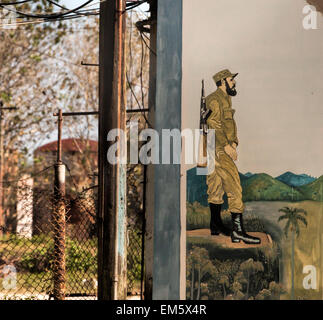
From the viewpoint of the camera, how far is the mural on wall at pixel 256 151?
595 centimetres

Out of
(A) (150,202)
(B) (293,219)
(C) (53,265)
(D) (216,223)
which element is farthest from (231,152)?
(C) (53,265)

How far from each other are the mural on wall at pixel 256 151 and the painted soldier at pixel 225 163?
0.04ft

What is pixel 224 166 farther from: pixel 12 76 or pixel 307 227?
pixel 12 76

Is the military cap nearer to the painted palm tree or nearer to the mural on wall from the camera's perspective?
the mural on wall

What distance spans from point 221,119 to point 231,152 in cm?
40

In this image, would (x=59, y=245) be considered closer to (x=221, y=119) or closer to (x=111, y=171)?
(x=111, y=171)

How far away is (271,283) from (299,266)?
37cm

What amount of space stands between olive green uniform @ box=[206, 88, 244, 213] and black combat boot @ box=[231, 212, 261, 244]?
0.08 meters

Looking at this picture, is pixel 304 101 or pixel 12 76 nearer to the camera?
pixel 304 101

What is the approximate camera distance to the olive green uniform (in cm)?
600

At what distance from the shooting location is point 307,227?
5965 mm

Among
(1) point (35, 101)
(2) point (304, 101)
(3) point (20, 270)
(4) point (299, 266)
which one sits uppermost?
(1) point (35, 101)

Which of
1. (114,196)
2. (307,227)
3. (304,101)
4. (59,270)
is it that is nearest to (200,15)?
(304,101)
